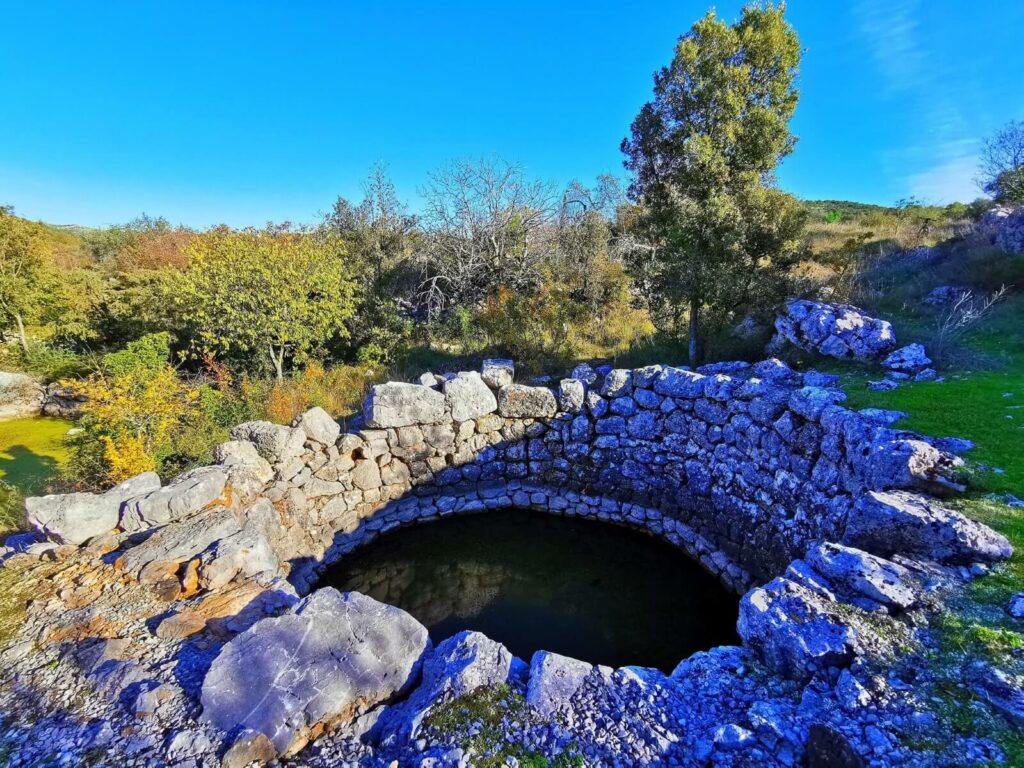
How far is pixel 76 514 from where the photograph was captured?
443 cm

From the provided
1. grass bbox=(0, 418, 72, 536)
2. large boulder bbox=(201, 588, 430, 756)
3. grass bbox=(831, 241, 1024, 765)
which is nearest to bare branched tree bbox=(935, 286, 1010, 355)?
grass bbox=(831, 241, 1024, 765)

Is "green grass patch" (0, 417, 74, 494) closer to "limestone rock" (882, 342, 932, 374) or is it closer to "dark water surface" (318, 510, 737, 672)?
"dark water surface" (318, 510, 737, 672)

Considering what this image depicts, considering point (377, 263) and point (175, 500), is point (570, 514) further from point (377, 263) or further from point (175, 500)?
point (377, 263)

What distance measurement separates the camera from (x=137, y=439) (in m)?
6.06

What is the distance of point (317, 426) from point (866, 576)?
6.39 meters

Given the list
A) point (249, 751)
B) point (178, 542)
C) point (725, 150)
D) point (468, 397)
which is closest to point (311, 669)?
point (249, 751)

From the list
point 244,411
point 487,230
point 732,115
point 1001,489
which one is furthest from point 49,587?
point 487,230

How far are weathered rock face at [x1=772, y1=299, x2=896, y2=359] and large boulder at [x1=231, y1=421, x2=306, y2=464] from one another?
8.04 metres

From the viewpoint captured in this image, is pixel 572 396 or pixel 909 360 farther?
pixel 572 396

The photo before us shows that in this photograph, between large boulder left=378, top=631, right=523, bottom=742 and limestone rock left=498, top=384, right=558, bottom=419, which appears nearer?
large boulder left=378, top=631, right=523, bottom=742

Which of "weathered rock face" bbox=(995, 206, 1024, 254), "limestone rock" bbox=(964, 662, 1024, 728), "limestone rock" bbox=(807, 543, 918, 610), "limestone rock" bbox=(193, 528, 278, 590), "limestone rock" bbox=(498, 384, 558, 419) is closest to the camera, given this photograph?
"limestone rock" bbox=(964, 662, 1024, 728)

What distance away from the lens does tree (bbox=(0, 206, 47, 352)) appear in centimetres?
1217

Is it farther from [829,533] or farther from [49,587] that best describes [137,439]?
[829,533]

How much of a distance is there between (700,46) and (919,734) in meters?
9.50
